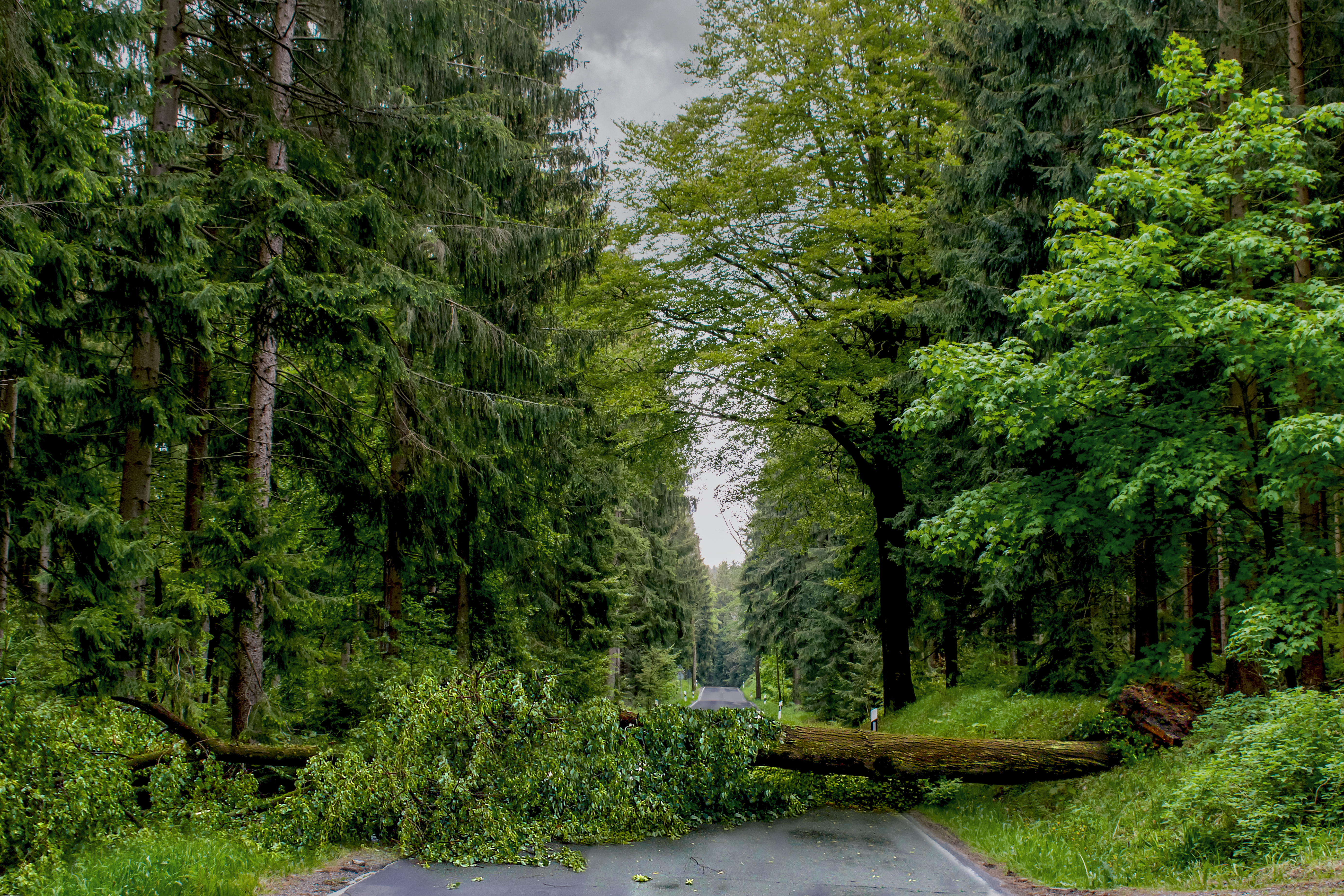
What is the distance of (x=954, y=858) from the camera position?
24.0 ft

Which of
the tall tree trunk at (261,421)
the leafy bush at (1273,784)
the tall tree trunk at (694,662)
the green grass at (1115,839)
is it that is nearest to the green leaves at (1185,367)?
the leafy bush at (1273,784)

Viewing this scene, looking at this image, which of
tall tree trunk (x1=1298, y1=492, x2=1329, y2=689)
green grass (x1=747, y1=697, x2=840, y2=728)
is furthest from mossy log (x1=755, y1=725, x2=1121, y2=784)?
green grass (x1=747, y1=697, x2=840, y2=728)

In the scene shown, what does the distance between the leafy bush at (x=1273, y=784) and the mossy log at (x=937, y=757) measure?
8.50ft

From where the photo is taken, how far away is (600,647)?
74.3 feet

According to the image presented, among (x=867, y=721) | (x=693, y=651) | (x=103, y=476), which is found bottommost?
(x=693, y=651)

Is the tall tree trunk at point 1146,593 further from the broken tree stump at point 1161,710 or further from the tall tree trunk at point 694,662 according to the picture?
the tall tree trunk at point 694,662

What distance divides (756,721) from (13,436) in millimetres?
7948

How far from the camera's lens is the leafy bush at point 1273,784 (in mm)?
5699

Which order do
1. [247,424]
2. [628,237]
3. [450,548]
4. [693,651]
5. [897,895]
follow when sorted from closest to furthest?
[897,895], [247,424], [450,548], [628,237], [693,651]

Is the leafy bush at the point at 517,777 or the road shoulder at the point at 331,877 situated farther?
the leafy bush at the point at 517,777

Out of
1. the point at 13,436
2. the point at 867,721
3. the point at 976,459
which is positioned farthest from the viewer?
the point at 867,721

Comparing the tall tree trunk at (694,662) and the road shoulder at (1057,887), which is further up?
the road shoulder at (1057,887)

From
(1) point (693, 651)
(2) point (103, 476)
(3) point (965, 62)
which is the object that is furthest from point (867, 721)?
(1) point (693, 651)

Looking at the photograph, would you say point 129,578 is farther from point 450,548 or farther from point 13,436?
point 450,548
